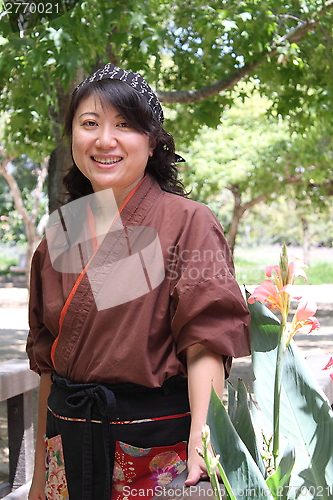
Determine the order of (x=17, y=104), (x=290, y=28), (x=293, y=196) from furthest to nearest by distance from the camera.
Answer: (x=293, y=196), (x=290, y=28), (x=17, y=104)

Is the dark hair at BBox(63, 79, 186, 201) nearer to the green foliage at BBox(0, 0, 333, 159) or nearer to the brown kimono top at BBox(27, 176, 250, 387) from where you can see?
the brown kimono top at BBox(27, 176, 250, 387)

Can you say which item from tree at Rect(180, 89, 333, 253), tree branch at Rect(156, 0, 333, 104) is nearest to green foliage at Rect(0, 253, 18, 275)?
tree at Rect(180, 89, 333, 253)

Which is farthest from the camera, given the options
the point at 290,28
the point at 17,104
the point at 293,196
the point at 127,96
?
the point at 293,196

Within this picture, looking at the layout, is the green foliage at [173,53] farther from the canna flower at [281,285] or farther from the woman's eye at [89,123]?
the canna flower at [281,285]

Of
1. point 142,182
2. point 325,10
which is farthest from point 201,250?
point 325,10

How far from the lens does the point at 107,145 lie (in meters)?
1.35

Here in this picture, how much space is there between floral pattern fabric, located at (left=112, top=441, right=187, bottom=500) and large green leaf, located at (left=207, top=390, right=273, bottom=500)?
509 millimetres

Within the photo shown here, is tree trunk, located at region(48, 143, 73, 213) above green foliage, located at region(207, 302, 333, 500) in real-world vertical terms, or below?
above

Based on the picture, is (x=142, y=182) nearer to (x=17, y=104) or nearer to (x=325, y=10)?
(x=17, y=104)

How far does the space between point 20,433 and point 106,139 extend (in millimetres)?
1567

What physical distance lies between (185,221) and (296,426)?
570 mm

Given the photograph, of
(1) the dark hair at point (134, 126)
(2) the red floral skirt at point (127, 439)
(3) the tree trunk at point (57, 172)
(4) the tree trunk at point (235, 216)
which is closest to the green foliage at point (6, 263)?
(4) the tree trunk at point (235, 216)

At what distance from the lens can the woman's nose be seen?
4.43 ft

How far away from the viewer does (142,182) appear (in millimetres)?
1457
